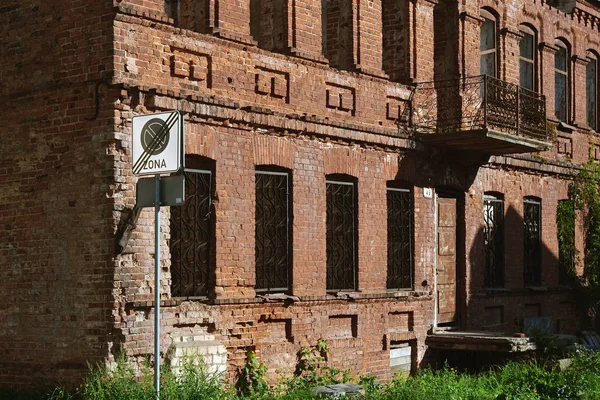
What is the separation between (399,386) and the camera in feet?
44.5

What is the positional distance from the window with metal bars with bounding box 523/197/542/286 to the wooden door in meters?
2.86

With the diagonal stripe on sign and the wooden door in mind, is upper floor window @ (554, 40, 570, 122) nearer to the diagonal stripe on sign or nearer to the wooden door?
the wooden door

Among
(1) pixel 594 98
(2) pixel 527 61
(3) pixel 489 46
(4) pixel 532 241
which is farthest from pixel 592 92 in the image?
(3) pixel 489 46

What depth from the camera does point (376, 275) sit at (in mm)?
16375

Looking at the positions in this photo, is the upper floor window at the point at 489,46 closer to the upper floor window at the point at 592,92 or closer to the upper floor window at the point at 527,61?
the upper floor window at the point at 527,61

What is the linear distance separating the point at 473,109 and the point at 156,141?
913 centimetres

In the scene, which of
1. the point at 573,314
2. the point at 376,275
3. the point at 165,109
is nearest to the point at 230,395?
the point at 165,109

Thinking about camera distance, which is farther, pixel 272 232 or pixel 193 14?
pixel 272 232

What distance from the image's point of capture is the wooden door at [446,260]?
714 inches

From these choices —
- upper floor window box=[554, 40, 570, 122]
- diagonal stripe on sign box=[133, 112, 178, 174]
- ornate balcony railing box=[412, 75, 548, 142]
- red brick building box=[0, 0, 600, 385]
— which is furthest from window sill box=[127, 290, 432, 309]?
upper floor window box=[554, 40, 570, 122]

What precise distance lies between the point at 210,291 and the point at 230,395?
155 cm

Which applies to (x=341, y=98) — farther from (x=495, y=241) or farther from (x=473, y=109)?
(x=495, y=241)

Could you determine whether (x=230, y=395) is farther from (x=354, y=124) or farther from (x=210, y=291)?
(x=354, y=124)

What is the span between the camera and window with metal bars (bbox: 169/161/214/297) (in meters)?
13.1
